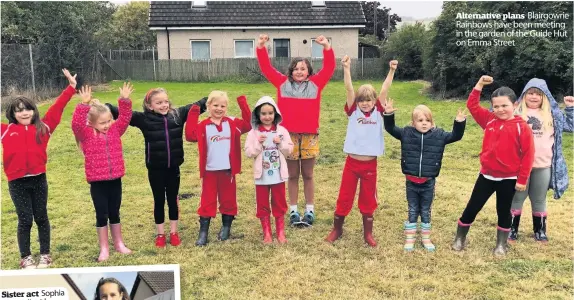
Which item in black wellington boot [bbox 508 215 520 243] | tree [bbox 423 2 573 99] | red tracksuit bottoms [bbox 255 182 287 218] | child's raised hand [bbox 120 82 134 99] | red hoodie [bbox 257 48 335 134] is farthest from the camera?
tree [bbox 423 2 573 99]

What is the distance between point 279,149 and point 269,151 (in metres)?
0.10

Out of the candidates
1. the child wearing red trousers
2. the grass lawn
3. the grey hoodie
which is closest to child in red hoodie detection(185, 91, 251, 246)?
the grass lawn

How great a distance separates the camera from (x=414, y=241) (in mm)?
4836

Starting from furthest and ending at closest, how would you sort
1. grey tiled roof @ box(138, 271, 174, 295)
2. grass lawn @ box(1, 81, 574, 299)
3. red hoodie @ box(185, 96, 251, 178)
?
red hoodie @ box(185, 96, 251, 178)
grass lawn @ box(1, 81, 574, 299)
grey tiled roof @ box(138, 271, 174, 295)

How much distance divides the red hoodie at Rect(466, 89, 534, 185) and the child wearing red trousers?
3.14 ft

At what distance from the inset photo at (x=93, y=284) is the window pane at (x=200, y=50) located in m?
21.0

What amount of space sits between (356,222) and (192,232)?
1783mm

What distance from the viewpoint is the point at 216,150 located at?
186 inches

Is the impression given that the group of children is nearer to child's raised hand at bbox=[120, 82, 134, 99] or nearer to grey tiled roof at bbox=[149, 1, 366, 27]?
child's raised hand at bbox=[120, 82, 134, 99]

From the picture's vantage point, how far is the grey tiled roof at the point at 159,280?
109 inches

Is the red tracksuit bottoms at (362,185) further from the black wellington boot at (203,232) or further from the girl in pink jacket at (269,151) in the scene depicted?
the black wellington boot at (203,232)

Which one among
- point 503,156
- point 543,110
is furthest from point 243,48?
point 503,156

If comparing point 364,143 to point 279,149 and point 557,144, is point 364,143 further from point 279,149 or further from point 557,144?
point 557,144

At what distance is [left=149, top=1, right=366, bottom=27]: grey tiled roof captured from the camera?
73.0ft
